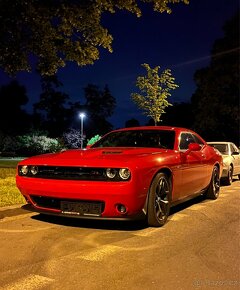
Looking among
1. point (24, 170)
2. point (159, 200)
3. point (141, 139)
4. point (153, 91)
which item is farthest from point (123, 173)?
point (153, 91)

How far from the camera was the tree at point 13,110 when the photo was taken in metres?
50.5

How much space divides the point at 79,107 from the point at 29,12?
2491 inches

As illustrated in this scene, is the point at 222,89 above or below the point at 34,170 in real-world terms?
above

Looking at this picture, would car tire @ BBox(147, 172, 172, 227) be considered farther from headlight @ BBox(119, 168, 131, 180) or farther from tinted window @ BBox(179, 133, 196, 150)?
tinted window @ BBox(179, 133, 196, 150)

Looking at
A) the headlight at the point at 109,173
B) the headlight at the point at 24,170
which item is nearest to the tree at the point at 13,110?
the headlight at the point at 24,170

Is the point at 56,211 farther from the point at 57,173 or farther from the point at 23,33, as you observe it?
the point at 23,33

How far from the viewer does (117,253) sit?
4.83 m

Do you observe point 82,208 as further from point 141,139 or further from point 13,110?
point 13,110

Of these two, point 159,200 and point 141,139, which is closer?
point 159,200

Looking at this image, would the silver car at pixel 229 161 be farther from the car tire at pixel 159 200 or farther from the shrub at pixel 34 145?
the shrub at pixel 34 145

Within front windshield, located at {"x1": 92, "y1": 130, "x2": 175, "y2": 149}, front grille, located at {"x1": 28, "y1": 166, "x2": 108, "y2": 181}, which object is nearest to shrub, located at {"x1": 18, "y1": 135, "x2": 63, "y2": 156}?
front windshield, located at {"x1": 92, "y1": 130, "x2": 175, "y2": 149}

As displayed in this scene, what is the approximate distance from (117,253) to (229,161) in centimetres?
876

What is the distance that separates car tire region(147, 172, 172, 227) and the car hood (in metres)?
0.40

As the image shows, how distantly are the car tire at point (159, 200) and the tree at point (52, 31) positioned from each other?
5905 millimetres
